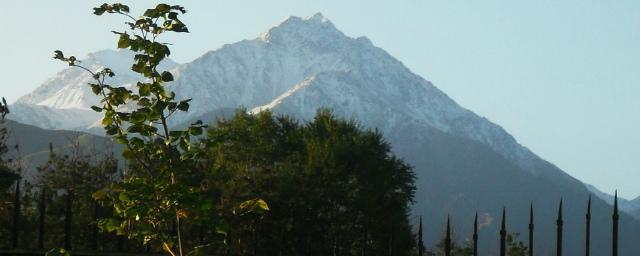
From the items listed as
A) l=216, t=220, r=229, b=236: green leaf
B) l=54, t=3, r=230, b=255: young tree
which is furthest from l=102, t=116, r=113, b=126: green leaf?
l=216, t=220, r=229, b=236: green leaf

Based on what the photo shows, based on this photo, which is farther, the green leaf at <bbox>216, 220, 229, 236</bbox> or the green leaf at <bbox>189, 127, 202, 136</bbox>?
the green leaf at <bbox>216, 220, 229, 236</bbox>

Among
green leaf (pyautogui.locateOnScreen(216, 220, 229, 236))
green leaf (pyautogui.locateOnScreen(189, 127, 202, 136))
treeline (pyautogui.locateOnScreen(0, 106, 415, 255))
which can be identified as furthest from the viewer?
treeline (pyautogui.locateOnScreen(0, 106, 415, 255))

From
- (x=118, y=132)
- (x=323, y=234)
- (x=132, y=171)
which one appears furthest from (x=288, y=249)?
(x=118, y=132)

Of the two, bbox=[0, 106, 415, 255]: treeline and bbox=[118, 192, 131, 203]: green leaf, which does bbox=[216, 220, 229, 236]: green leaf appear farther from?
bbox=[0, 106, 415, 255]: treeline

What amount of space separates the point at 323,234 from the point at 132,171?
9.64 metres

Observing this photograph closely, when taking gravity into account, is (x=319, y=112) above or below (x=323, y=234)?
above

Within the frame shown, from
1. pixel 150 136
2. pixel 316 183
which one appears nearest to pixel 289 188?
pixel 316 183

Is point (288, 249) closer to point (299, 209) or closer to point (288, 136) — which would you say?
point (299, 209)

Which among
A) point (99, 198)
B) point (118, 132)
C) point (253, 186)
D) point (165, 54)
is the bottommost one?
point (99, 198)

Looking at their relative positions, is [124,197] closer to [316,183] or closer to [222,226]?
[222,226]

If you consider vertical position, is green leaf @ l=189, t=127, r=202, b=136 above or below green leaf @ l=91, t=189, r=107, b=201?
above

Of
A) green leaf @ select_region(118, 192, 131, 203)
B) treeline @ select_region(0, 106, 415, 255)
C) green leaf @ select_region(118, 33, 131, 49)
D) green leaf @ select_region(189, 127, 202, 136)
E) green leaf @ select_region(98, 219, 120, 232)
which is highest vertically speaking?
treeline @ select_region(0, 106, 415, 255)

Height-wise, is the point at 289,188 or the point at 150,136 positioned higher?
the point at 289,188

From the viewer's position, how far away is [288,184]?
47312mm
